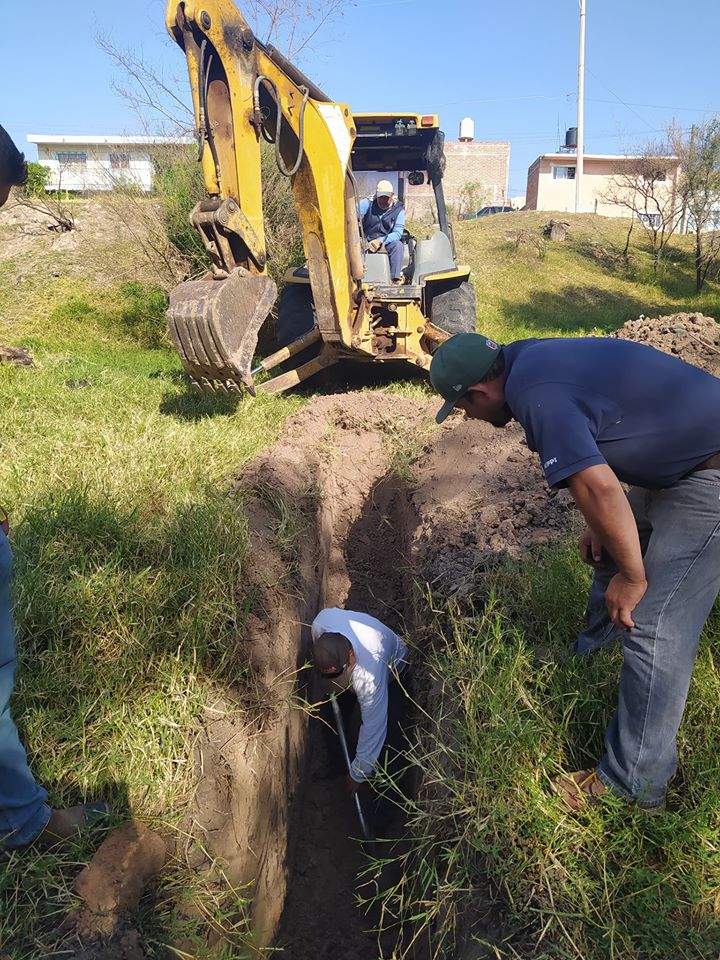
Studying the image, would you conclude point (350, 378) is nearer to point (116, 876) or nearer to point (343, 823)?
point (343, 823)

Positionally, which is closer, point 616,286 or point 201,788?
point 201,788

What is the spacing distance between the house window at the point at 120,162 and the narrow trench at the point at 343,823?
1015cm

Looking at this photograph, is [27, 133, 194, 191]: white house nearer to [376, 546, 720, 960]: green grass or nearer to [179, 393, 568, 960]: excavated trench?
[179, 393, 568, 960]: excavated trench

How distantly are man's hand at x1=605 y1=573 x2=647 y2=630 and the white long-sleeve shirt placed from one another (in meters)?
1.81

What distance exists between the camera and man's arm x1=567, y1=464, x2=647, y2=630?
6.79ft

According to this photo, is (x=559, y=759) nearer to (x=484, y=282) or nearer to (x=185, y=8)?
(x=185, y=8)

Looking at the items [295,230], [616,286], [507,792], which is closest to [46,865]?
[507,792]

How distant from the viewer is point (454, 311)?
8555 millimetres

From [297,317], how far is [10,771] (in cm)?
706

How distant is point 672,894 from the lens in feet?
7.20

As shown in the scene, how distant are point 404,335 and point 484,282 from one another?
11.4m

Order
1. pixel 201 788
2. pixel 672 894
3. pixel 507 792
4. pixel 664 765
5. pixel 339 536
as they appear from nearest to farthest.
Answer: pixel 672 894
pixel 664 765
pixel 507 792
pixel 201 788
pixel 339 536

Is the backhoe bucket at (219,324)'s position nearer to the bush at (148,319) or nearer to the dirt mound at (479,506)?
the dirt mound at (479,506)

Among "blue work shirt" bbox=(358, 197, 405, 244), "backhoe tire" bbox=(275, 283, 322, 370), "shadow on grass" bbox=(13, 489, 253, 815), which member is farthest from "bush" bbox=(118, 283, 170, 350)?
"shadow on grass" bbox=(13, 489, 253, 815)
